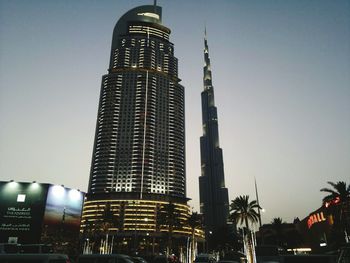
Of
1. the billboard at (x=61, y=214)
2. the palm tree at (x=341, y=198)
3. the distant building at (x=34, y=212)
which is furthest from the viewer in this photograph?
the billboard at (x=61, y=214)

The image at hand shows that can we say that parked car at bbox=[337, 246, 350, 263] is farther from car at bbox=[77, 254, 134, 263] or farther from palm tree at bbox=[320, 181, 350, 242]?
palm tree at bbox=[320, 181, 350, 242]

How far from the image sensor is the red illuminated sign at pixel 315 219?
6289cm

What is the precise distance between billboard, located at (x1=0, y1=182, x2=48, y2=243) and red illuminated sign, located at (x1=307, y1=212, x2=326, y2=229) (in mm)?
59761

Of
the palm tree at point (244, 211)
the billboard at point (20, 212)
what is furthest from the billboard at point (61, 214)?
the palm tree at point (244, 211)

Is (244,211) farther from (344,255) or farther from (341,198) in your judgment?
(344,255)

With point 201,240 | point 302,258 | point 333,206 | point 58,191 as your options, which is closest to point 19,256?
point 302,258

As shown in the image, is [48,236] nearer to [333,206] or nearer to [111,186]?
[333,206]

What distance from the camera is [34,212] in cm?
5384

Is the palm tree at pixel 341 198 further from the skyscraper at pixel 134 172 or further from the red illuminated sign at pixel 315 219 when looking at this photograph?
the skyscraper at pixel 134 172

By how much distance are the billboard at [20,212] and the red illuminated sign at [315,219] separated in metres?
59.8

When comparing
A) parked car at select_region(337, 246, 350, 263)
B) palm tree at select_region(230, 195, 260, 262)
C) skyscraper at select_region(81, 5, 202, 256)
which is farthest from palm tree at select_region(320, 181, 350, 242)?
skyscraper at select_region(81, 5, 202, 256)

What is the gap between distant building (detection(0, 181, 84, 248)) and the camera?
52.2 metres

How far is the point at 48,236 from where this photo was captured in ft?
193

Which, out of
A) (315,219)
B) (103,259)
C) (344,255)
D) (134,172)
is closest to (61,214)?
(103,259)
